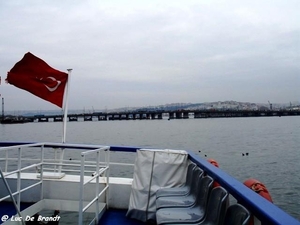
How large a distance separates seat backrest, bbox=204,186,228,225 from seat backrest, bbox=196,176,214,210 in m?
0.18

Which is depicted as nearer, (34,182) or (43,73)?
(34,182)

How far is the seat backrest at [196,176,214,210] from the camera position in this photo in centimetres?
305

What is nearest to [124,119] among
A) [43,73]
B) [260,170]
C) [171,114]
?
[171,114]

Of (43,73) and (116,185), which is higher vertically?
(43,73)

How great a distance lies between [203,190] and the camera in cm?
322

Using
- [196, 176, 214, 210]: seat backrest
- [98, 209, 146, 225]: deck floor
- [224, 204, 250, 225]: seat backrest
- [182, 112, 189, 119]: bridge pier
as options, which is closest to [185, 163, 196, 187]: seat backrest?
[196, 176, 214, 210]: seat backrest

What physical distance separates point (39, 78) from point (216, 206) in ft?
13.2

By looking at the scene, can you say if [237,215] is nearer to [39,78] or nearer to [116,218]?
[116,218]

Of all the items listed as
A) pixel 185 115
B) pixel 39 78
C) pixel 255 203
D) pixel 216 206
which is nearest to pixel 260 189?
pixel 216 206

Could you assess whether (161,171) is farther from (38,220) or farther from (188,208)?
(38,220)

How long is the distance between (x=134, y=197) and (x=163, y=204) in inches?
33.1

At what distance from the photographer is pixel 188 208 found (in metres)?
3.22

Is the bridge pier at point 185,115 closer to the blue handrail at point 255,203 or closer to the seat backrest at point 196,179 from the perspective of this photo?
the seat backrest at point 196,179

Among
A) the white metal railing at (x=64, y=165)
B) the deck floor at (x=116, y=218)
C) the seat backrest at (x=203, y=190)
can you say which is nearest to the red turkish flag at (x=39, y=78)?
the white metal railing at (x=64, y=165)
